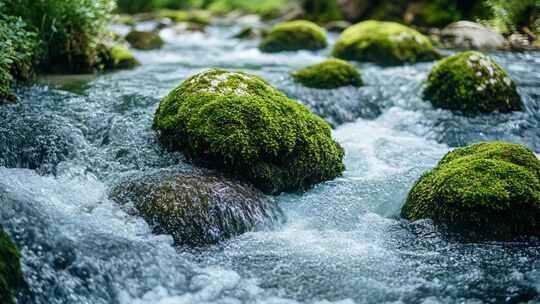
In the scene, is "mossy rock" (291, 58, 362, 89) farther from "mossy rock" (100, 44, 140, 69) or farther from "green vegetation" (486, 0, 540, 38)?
"green vegetation" (486, 0, 540, 38)

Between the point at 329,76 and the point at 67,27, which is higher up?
the point at 67,27

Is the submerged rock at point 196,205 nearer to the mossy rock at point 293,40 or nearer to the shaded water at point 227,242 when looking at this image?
the shaded water at point 227,242

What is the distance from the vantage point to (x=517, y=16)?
36.4 feet

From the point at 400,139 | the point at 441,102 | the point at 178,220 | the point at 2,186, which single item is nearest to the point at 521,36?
the point at 441,102

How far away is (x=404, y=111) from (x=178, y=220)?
202 inches

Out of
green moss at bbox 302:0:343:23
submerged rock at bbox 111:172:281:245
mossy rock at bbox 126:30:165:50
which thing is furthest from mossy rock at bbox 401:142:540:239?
green moss at bbox 302:0:343:23

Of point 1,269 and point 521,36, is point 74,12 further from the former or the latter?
point 521,36

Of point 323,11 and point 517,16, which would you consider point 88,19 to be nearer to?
point 517,16

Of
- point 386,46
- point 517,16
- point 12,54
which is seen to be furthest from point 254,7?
point 12,54

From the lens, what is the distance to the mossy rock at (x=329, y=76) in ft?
27.0

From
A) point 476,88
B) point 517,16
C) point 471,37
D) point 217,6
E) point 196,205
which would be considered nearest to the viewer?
point 196,205

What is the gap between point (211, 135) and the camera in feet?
15.9

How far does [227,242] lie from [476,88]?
5382 mm

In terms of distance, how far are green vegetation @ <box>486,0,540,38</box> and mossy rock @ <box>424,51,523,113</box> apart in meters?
3.68
